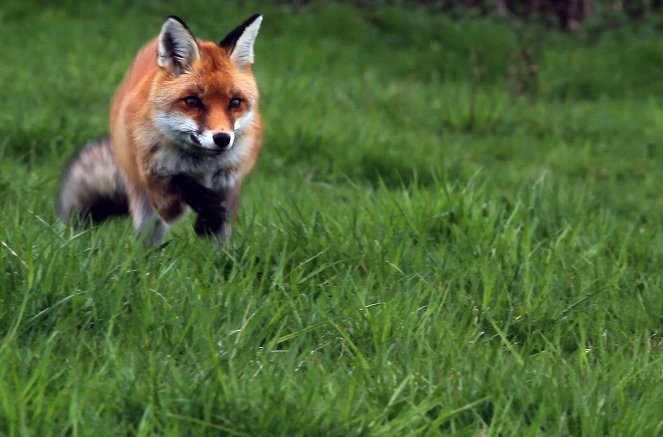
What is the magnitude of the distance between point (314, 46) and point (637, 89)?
3248 millimetres

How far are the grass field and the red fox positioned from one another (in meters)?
0.16

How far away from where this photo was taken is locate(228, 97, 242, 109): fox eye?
14.7 feet

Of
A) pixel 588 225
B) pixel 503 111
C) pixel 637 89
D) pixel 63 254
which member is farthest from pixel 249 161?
pixel 637 89

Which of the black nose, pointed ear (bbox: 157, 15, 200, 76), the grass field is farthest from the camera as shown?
pointed ear (bbox: 157, 15, 200, 76)

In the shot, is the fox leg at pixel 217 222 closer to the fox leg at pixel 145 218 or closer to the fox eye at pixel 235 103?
the fox leg at pixel 145 218

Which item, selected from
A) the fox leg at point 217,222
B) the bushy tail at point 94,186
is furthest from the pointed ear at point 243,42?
the bushy tail at point 94,186

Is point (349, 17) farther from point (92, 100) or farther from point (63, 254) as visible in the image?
point (63, 254)

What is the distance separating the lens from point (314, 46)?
35.4ft

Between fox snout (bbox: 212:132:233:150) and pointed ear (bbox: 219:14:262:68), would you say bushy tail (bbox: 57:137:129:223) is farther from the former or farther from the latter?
fox snout (bbox: 212:132:233:150)

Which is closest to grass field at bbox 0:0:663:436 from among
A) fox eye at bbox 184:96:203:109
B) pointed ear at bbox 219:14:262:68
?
fox eye at bbox 184:96:203:109

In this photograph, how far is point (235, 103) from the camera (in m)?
4.51

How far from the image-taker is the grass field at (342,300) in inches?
121

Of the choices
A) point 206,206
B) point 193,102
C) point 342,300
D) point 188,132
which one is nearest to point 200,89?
point 193,102

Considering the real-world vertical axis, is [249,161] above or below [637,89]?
above
